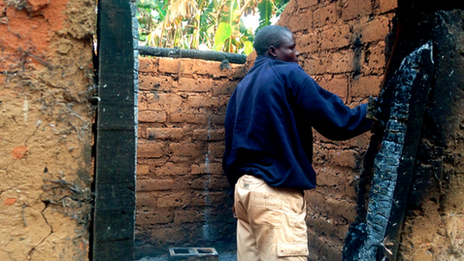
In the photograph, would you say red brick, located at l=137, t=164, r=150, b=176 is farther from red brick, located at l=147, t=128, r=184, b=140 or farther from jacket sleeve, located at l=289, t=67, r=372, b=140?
jacket sleeve, located at l=289, t=67, r=372, b=140

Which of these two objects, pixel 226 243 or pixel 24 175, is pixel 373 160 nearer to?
pixel 24 175

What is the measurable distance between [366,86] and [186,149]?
216cm

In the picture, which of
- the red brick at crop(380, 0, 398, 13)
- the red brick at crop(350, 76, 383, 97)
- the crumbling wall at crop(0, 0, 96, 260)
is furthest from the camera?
the red brick at crop(350, 76, 383, 97)

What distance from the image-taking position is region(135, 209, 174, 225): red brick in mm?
A: 4184

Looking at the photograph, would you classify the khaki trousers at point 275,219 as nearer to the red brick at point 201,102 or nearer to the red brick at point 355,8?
the red brick at point 355,8

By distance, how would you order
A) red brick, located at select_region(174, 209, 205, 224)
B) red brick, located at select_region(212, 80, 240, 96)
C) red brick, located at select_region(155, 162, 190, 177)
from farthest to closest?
red brick, located at select_region(212, 80, 240, 96) < red brick, located at select_region(174, 209, 205, 224) < red brick, located at select_region(155, 162, 190, 177)

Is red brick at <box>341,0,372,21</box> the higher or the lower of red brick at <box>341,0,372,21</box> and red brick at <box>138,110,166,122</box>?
the higher

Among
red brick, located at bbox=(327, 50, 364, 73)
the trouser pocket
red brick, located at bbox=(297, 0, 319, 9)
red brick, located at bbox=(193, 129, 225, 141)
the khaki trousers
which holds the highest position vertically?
red brick, located at bbox=(297, 0, 319, 9)

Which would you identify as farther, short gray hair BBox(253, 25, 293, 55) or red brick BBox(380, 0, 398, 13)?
red brick BBox(380, 0, 398, 13)

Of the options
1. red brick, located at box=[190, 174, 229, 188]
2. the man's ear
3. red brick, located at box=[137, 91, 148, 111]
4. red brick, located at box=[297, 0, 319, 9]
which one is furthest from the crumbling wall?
red brick, located at box=[190, 174, 229, 188]

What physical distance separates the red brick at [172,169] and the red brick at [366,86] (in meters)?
2.09

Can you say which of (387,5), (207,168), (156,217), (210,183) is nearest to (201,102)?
(207,168)

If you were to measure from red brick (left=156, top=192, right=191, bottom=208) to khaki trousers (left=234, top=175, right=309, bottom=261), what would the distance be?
220 cm

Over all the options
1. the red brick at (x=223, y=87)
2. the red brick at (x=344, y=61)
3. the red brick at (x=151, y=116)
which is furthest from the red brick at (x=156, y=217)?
the red brick at (x=344, y=61)
